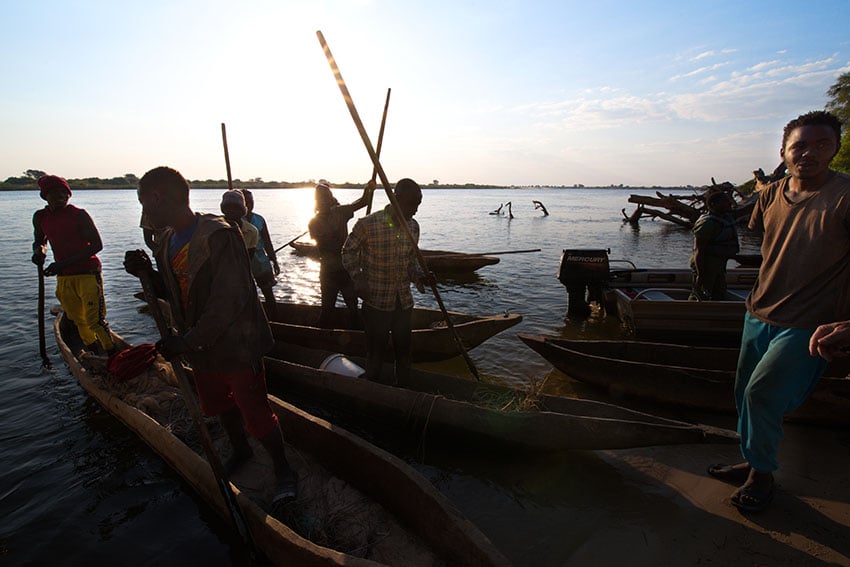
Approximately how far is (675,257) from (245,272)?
19957 mm

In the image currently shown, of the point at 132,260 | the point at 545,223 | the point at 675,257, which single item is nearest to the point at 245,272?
the point at 132,260

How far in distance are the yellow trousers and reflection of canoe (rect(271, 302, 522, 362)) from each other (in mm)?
2104

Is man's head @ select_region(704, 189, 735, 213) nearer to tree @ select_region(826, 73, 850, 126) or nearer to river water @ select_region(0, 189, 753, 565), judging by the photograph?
river water @ select_region(0, 189, 753, 565)

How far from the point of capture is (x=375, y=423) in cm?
454

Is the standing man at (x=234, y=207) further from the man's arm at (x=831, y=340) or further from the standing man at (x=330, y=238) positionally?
the man's arm at (x=831, y=340)

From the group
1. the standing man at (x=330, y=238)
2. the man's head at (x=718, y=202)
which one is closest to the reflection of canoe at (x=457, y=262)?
the standing man at (x=330, y=238)

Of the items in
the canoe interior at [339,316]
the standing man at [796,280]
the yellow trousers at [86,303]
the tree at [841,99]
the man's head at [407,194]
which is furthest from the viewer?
the tree at [841,99]

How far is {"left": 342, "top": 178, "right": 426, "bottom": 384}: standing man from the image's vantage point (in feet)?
13.1

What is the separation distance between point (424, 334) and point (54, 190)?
14.6 ft

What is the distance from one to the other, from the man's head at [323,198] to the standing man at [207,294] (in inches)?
127

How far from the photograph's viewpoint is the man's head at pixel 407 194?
3.87 meters

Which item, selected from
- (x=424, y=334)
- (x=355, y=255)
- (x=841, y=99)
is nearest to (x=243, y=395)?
(x=355, y=255)

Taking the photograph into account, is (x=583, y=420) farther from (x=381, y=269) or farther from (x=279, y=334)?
(x=279, y=334)

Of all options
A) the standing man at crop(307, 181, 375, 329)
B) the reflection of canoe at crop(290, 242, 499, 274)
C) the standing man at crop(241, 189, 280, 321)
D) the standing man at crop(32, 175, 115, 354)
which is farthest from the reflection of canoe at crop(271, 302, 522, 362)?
the reflection of canoe at crop(290, 242, 499, 274)
